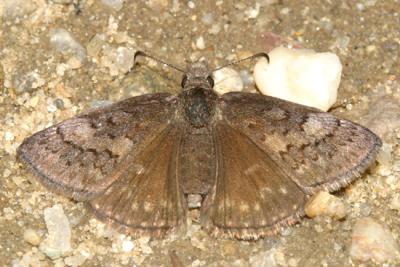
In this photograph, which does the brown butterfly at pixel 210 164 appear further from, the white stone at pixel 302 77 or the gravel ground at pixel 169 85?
the white stone at pixel 302 77

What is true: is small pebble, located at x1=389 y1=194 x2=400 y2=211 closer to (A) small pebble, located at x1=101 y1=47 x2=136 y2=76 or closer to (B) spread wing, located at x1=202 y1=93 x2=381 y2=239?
(B) spread wing, located at x1=202 y1=93 x2=381 y2=239

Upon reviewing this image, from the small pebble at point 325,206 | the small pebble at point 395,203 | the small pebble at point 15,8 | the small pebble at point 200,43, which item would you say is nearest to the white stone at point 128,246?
the small pebble at point 325,206

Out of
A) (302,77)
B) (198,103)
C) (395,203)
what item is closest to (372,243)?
(395,203)

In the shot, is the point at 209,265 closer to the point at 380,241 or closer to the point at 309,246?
the point at 309,246

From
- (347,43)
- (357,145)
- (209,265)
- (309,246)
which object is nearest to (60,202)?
(209,265)

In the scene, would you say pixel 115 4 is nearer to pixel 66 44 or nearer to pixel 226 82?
pixel 66 44
